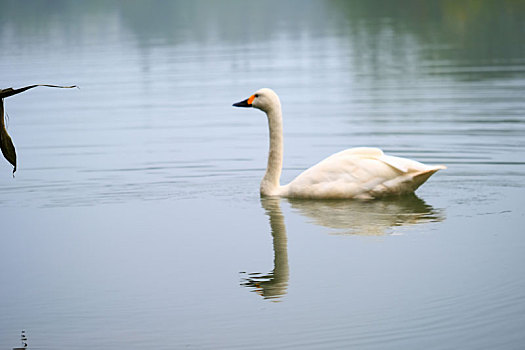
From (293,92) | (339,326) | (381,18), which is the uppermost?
(381,18)

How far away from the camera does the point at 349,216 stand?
10.2 m

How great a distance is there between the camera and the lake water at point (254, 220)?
23.2 feet

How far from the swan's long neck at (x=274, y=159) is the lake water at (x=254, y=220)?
0.24 metres

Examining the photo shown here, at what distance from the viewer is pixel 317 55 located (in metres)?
31.5

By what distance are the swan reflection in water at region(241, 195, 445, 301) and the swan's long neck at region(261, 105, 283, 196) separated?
14 centimetres

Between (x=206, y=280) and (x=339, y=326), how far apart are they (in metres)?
1.55

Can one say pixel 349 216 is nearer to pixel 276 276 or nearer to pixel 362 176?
pixel 362 176

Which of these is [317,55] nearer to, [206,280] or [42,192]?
[42,192]

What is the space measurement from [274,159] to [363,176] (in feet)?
3.96

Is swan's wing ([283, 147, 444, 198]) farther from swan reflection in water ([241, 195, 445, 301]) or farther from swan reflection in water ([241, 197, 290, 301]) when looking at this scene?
swan reflection in water ([241, 197, 290, 301])

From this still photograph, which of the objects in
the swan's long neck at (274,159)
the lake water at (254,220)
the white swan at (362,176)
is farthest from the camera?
the swan's long neck at (274,159)

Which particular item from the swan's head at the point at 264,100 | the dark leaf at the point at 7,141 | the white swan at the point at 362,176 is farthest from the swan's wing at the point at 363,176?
the dark leaf at the point at 7,141

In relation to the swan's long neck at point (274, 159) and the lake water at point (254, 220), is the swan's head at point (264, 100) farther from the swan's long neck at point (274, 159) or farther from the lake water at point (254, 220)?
the lake water at point (254, 220)

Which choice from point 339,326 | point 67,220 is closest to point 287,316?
point 339,326
